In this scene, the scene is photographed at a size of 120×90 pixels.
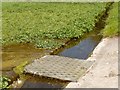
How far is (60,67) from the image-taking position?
1304 centimetres

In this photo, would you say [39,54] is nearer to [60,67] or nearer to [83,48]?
[83,48]

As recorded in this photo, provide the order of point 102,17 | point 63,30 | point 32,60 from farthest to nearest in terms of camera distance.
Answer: point 102,17
point 63,30
point 32,60

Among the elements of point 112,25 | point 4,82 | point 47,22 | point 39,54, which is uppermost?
point 47,22

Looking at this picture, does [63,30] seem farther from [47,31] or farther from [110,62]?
[110,62]

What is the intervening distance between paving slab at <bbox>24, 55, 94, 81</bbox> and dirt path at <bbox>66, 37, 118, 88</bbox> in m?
0.35

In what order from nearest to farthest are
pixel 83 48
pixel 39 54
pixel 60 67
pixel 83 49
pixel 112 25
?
pixel 60 67, pixel 39 54, pixel 83 49, pixel 83 48, pixel 112 25

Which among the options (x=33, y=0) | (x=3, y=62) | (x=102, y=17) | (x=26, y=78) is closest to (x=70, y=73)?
(x=26, y=78)

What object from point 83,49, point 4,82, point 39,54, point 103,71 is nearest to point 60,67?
point 103,71

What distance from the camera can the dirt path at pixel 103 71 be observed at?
439 inches

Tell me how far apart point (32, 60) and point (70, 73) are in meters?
2.82

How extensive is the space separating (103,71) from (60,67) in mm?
1895

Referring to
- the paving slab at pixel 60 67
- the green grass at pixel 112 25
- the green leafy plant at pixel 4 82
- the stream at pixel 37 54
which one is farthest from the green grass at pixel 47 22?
the green leafy plant at pixel 4 82

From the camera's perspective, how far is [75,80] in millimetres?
11633

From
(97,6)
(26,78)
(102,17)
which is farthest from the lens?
(97,6)
